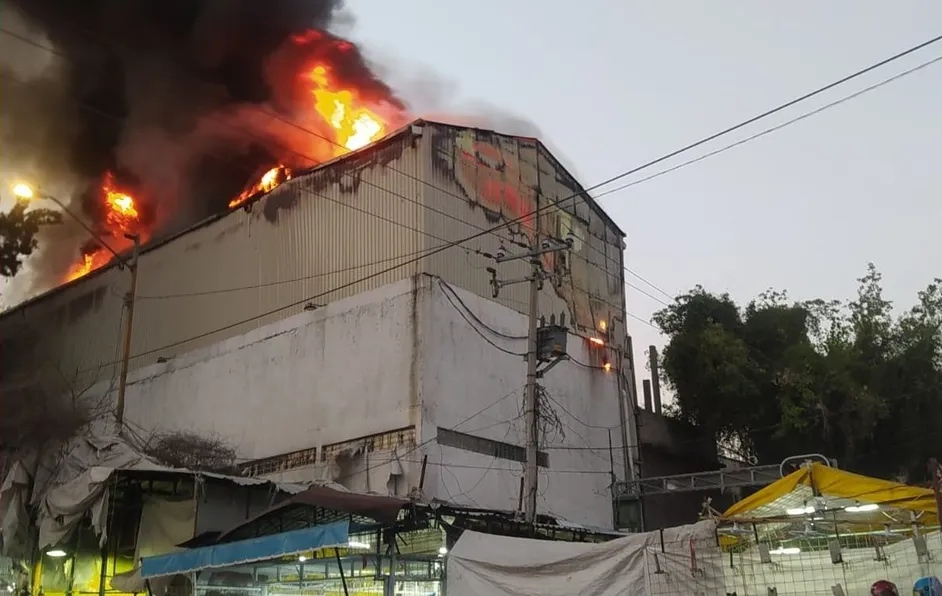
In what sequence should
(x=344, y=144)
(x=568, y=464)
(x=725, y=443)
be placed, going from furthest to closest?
(x=725, y=443)
(x=344, y=144)
(x=568, y=464)

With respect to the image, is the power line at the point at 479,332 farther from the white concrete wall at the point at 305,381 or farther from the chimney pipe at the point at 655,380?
the chimney pipe at the point at 655,380

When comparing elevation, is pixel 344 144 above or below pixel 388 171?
above

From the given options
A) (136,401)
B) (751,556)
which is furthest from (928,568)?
(136,401)

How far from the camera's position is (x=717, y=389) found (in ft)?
102

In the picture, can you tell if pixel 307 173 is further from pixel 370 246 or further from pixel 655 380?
pixel 655 380

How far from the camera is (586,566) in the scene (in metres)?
8.73

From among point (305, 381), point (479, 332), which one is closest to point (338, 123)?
point (305, 381)

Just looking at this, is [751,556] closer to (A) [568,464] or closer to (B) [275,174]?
(A) [568,464]

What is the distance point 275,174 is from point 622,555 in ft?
79.2

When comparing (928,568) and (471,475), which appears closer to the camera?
(928,568)

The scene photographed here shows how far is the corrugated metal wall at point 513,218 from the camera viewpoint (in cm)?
2348

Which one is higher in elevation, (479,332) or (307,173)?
(307,173)

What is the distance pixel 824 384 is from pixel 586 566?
2354 cm

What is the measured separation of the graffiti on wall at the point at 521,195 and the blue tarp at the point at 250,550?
47.0ft
